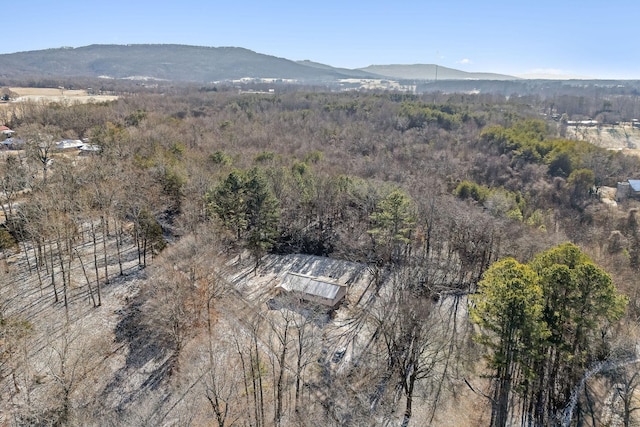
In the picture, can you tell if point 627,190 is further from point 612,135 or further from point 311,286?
point 612,135

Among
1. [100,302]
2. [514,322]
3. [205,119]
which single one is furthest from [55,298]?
[205,119]

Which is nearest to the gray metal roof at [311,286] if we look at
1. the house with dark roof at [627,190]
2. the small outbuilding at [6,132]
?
the house with dark roof at [627,190]

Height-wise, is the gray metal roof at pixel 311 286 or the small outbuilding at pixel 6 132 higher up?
the small outbuilding at pixel 6 132

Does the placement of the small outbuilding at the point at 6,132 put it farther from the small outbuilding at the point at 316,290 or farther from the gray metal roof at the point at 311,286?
the small outbuilding at the point at 316,290

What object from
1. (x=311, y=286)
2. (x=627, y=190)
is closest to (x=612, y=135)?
(x=627, y=190)

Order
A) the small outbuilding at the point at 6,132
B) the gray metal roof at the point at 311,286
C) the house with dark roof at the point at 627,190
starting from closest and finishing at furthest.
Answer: the gray metal roof at the point at 311,286 < the house with dark roof at the point at 627,190 < the small outbuilding at the point at 6,132

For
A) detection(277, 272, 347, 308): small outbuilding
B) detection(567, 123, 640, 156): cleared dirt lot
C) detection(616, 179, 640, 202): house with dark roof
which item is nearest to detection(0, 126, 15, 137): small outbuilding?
detection(277, 272, 347, 308): small outbuilding
